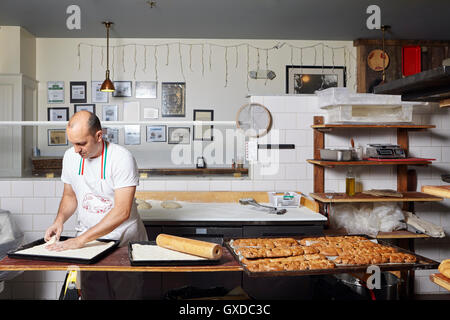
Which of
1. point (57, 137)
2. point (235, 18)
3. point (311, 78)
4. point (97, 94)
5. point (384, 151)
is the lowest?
point (384, 151)

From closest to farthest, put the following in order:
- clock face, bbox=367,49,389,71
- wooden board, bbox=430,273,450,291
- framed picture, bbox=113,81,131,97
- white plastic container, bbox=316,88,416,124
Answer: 1. wooden board, bbox=430,273,450,291
2. white plastic container, bbox=316,88,416,124
3. clock face, bbox=367,49,389,71
4. framed picture, bbox=113,81,131,97

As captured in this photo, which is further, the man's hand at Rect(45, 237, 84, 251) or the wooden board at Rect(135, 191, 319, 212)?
the wooden board at Rect(135, 191, 319, 212)

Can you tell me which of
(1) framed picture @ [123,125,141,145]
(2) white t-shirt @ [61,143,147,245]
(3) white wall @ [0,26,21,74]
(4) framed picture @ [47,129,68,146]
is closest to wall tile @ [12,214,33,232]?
(4) framed picture @ [47,129,68,146]

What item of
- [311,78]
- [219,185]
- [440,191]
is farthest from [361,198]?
[311,78]

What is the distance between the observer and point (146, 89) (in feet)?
22.9

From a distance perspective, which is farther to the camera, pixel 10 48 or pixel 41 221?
pixel 10 48

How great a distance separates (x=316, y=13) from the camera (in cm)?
559

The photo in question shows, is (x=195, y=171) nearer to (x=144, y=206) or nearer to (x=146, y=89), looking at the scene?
(x=144, y=206)

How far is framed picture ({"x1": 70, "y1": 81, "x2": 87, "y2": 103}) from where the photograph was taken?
22.6 feet

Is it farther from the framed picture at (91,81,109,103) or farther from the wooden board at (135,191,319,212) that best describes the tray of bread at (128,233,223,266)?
the framed picture at (91,81,109,103)

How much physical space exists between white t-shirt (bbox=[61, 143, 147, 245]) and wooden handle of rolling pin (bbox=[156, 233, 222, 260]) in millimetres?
424

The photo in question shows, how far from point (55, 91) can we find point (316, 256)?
19.8ft

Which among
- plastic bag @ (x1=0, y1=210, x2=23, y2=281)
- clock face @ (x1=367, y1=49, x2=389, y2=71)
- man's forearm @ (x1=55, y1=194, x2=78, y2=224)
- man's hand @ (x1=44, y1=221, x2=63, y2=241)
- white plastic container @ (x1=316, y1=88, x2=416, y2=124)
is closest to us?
man's hand @ (x1=44, y1=221, x2=63, y2=241)
